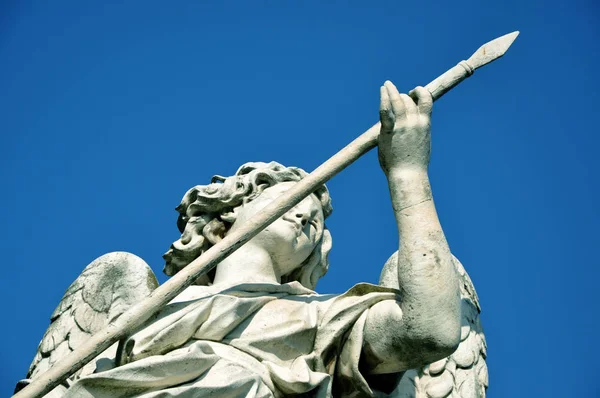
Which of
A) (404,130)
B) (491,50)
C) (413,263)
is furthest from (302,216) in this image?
(491,50)

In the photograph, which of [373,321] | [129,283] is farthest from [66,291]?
[373,321]

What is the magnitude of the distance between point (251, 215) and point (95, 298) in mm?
1251

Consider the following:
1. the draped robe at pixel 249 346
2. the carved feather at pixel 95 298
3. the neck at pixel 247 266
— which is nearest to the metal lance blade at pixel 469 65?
the draped robe at pixel 249 346

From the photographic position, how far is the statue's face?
1343 cm

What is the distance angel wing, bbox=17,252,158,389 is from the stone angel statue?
0.01 metres

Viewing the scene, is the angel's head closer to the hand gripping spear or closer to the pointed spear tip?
the hand gripping spear

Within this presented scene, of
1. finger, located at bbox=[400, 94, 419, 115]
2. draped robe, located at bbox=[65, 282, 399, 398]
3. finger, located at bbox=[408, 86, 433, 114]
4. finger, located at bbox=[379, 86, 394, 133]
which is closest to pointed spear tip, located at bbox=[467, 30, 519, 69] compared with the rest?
finger, located at bbox=[408, 86, 433, 114]

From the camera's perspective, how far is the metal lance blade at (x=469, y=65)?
1244 centimetres

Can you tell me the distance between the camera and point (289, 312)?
1276 centimetres

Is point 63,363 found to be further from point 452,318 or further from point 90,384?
point 452,318

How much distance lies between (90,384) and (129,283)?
216 cm

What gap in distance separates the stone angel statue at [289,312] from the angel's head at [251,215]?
1 centimetres

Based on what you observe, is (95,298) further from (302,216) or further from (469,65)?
(469,65)

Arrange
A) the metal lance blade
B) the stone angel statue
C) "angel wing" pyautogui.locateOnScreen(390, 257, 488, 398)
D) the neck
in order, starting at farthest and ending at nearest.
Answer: the neck
"angel wing" pyautogui.locateOnScreen(390, 257, 488, 398)
the metal lance blade
the stone angel statue
